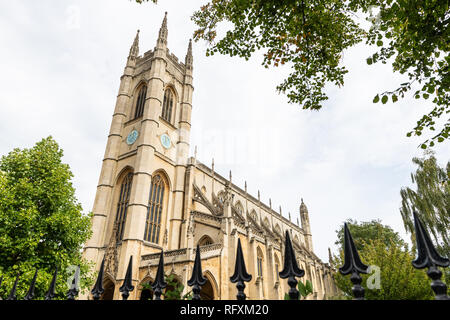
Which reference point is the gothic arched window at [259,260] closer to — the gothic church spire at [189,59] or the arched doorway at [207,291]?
the arched doorway at [207,291]

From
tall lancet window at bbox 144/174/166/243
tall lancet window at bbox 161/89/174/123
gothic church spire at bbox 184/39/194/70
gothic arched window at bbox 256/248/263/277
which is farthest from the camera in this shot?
gothic church spire at bbox 184/39/194/70

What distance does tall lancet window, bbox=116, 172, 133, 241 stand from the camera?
20.6m

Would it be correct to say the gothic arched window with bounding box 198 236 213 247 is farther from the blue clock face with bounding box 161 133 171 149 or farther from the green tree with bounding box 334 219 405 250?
the green tree with bounding box 334 219 405 250

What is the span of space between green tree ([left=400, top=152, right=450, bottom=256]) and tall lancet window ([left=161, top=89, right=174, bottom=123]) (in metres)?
20.2

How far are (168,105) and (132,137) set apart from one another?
196 inches

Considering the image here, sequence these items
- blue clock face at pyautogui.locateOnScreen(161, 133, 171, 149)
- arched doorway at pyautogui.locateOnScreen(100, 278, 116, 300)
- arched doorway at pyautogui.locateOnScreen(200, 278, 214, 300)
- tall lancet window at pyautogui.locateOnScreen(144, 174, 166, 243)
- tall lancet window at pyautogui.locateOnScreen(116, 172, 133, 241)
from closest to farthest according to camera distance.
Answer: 1. arched doorway at pyautogui.locateOnScreen(200, 278, 214, 300)
2. arched doorway at pyautogui.locateOnScreen(100, 278, 116, 300)
3. tall lancet window at pyautogui.locateOnScreen(144, 174, 166, 243)
4. tall lancet window at pyautogui.locateOnScreen(116, 172, 133, 241)
5. blue clock face at pyautogui.locateOnScreen(161, 133, 171, 149)

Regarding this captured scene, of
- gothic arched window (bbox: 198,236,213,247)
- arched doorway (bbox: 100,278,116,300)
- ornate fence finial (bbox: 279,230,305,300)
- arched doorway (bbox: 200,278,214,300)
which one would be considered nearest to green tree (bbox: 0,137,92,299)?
arched doorway (bbox: 100,278,116,300)

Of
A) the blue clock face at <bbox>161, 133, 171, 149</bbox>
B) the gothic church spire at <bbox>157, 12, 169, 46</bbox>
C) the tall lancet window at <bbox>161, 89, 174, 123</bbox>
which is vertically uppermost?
the gothic church spire at <bbox>157, 12, 169, 46</bbox>

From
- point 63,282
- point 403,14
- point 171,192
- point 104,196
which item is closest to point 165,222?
point 171,192

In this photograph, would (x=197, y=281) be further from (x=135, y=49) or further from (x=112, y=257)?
(x=135, y=49)

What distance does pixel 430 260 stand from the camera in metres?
1.51

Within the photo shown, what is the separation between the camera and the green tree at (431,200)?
16297mm
